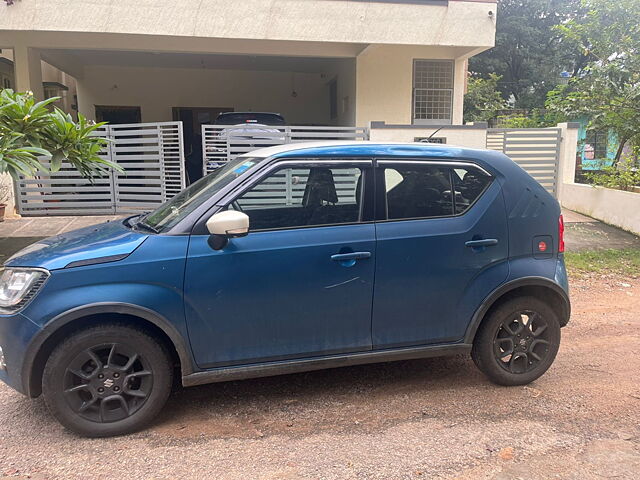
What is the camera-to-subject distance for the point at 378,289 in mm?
3650

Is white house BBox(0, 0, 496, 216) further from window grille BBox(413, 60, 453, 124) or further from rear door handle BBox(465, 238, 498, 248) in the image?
rear door handle BBox(465, 238, 498, 248)

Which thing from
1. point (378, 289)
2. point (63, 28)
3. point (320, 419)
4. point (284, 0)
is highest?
point (284, 0)

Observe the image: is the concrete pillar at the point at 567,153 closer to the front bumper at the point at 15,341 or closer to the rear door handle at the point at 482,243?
the rear door handle at the point at 482,243

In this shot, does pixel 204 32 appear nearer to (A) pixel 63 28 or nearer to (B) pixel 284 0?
(B) pixel 284 0

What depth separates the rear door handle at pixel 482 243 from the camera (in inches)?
150

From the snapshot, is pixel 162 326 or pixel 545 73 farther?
pixel 545 73

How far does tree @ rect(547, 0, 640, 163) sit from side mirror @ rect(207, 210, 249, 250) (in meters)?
8.34

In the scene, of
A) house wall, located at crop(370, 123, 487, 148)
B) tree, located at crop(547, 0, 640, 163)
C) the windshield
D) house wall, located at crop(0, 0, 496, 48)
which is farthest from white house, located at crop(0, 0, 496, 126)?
the windshield

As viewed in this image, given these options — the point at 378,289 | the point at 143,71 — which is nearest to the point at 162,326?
the point at 378,289

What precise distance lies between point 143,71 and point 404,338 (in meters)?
15.4

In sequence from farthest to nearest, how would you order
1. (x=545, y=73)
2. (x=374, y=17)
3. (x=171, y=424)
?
(x=545, y=73), (x=374, y=17), (x=171, y=424)

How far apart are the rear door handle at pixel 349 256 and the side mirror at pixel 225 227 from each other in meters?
0.61

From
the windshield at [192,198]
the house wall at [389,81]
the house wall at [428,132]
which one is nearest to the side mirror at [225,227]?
the windshield at [192,198]

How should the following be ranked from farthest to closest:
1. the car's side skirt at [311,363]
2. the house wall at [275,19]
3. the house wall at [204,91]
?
the house wall at [204,91] < the house wall at [275,19] < the car's side skirt at [311,363]
